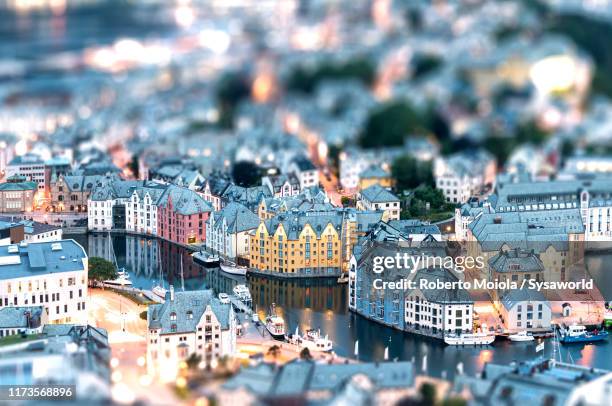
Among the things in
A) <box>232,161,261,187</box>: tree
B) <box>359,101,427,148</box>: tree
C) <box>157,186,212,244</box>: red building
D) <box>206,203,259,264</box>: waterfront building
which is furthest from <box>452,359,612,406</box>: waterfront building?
<box>359,101,427,148</box>: tree

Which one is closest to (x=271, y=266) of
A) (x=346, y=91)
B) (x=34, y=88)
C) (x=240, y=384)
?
(x=240, y=384)

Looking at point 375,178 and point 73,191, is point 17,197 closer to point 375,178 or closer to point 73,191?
point 73,191

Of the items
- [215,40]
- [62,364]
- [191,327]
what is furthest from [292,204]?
[215,40]

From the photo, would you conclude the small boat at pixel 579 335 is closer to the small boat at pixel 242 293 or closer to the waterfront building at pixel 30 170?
the small boat at pixel 242 293

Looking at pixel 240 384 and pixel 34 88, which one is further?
pixel 34 88

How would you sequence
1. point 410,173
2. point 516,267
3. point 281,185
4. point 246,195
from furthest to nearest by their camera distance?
point 410,173
point 281,185
point 246,195
point 516,267

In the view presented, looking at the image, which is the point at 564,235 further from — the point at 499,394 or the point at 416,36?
the point at 416,36

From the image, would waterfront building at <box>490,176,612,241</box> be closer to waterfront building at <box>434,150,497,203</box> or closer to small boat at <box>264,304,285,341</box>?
waterfront building at <box>434,150,497,203</box>
